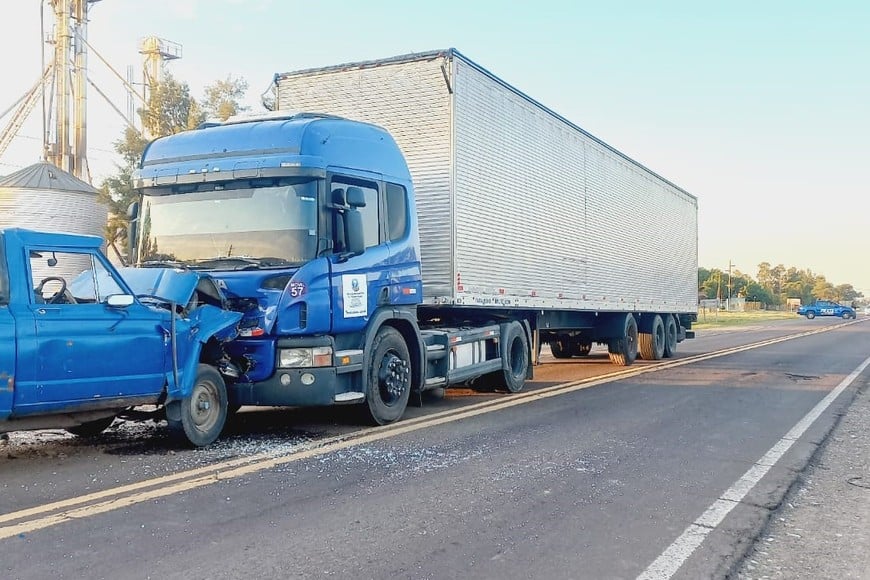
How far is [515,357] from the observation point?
1289 centimetres

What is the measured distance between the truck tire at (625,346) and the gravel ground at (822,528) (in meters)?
10.0

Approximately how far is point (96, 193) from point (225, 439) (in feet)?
102

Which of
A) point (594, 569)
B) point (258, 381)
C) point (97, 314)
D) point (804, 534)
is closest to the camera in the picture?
point (594, 569)

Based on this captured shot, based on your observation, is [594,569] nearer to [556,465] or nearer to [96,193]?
[556,465]

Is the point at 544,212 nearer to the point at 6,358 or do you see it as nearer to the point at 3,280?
the point at 3,280

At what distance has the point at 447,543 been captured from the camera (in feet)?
15.4

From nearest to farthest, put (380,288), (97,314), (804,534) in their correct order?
1. (804,534)
2. (97,314)
3. (380,288)

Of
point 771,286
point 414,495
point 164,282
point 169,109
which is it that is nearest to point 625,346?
point 164,282

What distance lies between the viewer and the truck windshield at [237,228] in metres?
7.76

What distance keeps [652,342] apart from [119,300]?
15.8m

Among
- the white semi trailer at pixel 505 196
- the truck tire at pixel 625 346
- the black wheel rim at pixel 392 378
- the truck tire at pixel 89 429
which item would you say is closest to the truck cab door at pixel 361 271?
the black wheel rim at pixel 392 378

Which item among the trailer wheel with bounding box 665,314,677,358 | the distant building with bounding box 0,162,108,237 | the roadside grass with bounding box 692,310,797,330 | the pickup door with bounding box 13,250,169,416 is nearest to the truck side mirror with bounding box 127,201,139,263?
the pickup door with bounding box 13,250,169,416

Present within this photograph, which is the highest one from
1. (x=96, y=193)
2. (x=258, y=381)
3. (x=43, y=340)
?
(x=96, y=193)

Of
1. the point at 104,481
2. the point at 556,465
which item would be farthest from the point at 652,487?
the point at 104,481
